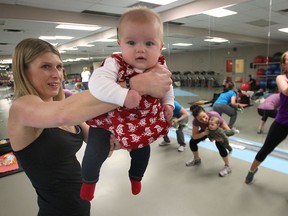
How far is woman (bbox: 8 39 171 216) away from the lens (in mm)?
800

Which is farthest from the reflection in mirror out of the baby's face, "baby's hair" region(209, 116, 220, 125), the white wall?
the baby's face

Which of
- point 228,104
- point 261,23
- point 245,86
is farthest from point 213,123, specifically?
point 261,23

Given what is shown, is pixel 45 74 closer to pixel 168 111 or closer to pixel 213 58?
pixel 168 111

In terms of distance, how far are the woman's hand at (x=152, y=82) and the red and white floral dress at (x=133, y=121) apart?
0.06 m

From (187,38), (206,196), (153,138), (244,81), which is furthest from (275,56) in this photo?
(153,138)

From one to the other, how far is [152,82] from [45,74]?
2.12 ft

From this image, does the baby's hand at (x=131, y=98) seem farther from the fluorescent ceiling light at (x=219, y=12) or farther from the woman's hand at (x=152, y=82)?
the fluorescent ceiling light at (x=219, y=12)

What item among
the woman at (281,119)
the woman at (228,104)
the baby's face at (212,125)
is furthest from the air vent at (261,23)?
the baby's face at (212,125)

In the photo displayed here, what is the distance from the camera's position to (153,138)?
0.92 m

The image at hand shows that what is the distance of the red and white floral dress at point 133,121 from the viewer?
872mm

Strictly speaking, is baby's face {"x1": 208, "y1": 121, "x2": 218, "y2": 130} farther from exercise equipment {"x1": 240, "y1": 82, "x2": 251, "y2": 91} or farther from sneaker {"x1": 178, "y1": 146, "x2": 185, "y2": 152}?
exercise equipment {"x1": 240, "y1": 82, "x2": 251, "y2": 91}

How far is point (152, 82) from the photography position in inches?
31.8

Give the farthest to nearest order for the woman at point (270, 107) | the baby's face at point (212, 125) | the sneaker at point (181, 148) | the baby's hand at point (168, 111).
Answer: the sneaker at point (181, 148)
the woman at point (270, 107)
the baby's face at point (212, 125)
the baby's hand at point (168, 111)

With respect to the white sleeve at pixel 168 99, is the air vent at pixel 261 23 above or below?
above
